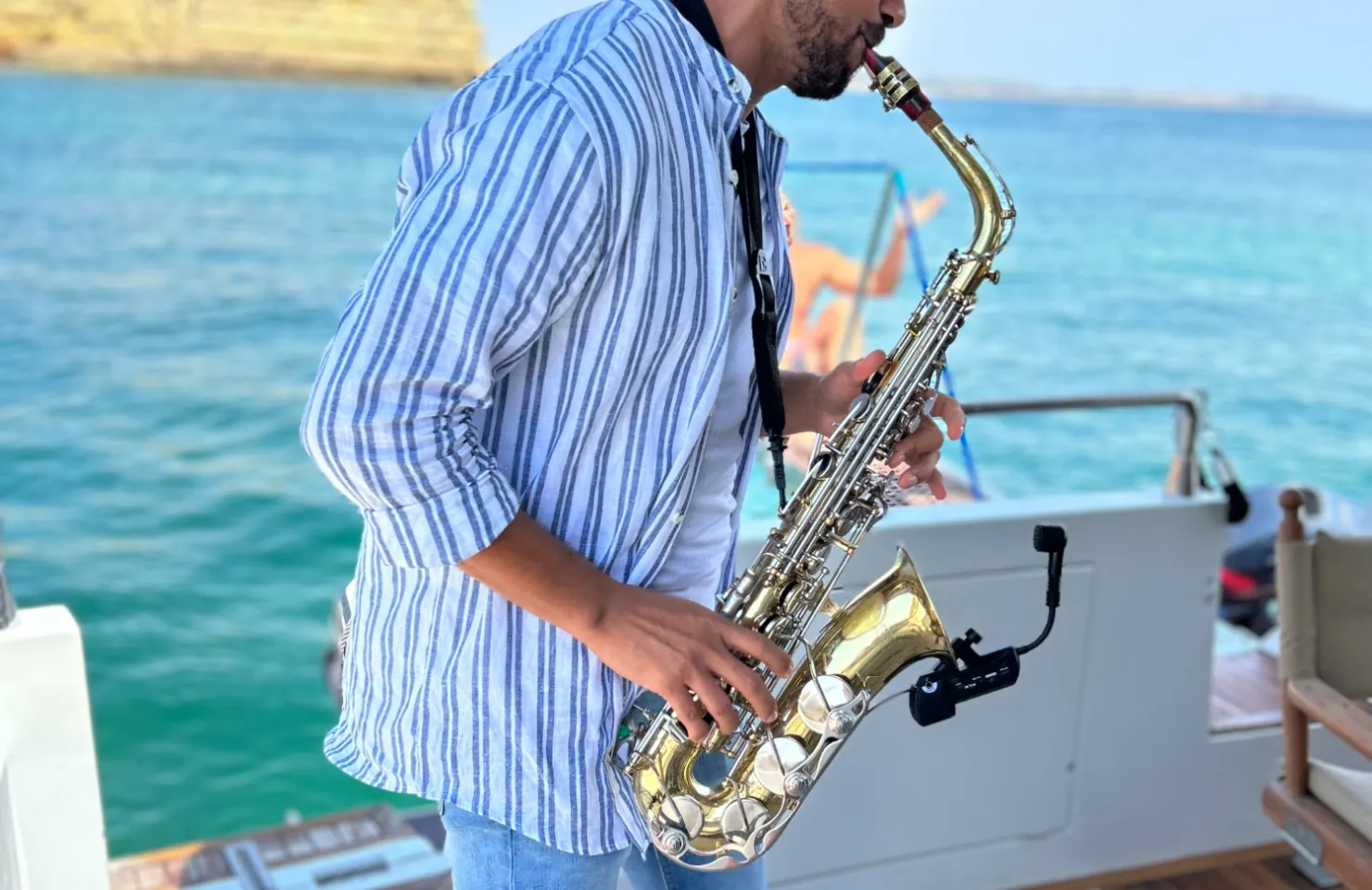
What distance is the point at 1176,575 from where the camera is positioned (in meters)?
2.62

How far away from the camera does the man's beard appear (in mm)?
1152

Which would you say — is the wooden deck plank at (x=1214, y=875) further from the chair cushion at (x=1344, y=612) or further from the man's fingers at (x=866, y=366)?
the man's fingers at (x=866, y=366)

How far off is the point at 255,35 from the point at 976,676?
95.5 ft

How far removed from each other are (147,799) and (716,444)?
1430 cm

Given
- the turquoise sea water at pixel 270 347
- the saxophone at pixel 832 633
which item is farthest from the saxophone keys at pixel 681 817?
the turquoise sea water at pixel 270 347

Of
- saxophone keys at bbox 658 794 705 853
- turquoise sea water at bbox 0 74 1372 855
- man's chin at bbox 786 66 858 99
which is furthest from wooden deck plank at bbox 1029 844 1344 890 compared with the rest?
turquoise sea water at bbox 0 74 1372 855

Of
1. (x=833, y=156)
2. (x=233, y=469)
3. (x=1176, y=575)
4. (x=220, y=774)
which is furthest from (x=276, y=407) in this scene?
(x=1176, y=575)

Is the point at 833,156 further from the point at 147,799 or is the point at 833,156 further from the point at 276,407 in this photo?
the point at 147,799

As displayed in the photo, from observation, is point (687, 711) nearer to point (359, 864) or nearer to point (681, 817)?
point (681, 817)

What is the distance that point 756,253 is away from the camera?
1.19m

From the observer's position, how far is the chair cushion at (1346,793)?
76.9 inches

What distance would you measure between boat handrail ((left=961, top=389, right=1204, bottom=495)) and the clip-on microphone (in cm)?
130

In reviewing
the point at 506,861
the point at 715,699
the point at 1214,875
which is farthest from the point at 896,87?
the point at 1214,875

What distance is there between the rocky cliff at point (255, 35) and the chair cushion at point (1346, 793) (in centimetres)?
1775
